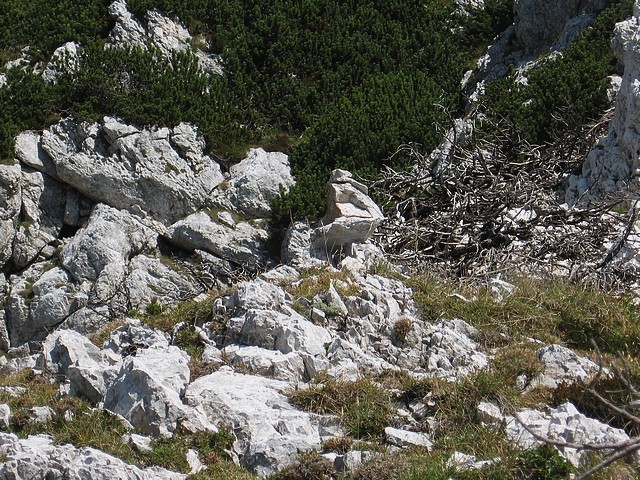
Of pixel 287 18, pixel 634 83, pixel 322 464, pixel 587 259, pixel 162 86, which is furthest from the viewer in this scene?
pixel 287 18

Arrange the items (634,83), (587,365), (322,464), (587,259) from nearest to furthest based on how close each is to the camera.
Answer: (322,464), (587,365), (587,259), (634,83)

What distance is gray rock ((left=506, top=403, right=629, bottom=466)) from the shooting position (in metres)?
5.13

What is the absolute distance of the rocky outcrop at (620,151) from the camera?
10.9 metres

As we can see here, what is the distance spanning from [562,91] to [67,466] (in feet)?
33.5

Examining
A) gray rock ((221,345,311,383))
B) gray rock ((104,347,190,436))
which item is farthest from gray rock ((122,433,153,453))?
gray rock ((221,345,311,383))

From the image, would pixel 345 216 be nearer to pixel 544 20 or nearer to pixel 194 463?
pixel 194 463

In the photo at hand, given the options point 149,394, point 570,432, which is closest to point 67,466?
point 149,394

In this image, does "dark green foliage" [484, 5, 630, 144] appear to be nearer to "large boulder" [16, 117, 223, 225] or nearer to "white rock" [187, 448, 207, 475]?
"large boulder" [16, 117, 223, 225]

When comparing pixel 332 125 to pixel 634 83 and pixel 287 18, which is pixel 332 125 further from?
pixel 634 83

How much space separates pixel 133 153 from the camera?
1291 centimetres

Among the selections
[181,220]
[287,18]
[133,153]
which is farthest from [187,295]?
[287,18]

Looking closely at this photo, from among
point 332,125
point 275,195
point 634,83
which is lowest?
point 275,195

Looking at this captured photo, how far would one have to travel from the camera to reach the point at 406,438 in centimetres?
574

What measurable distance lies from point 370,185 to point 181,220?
2.95m
